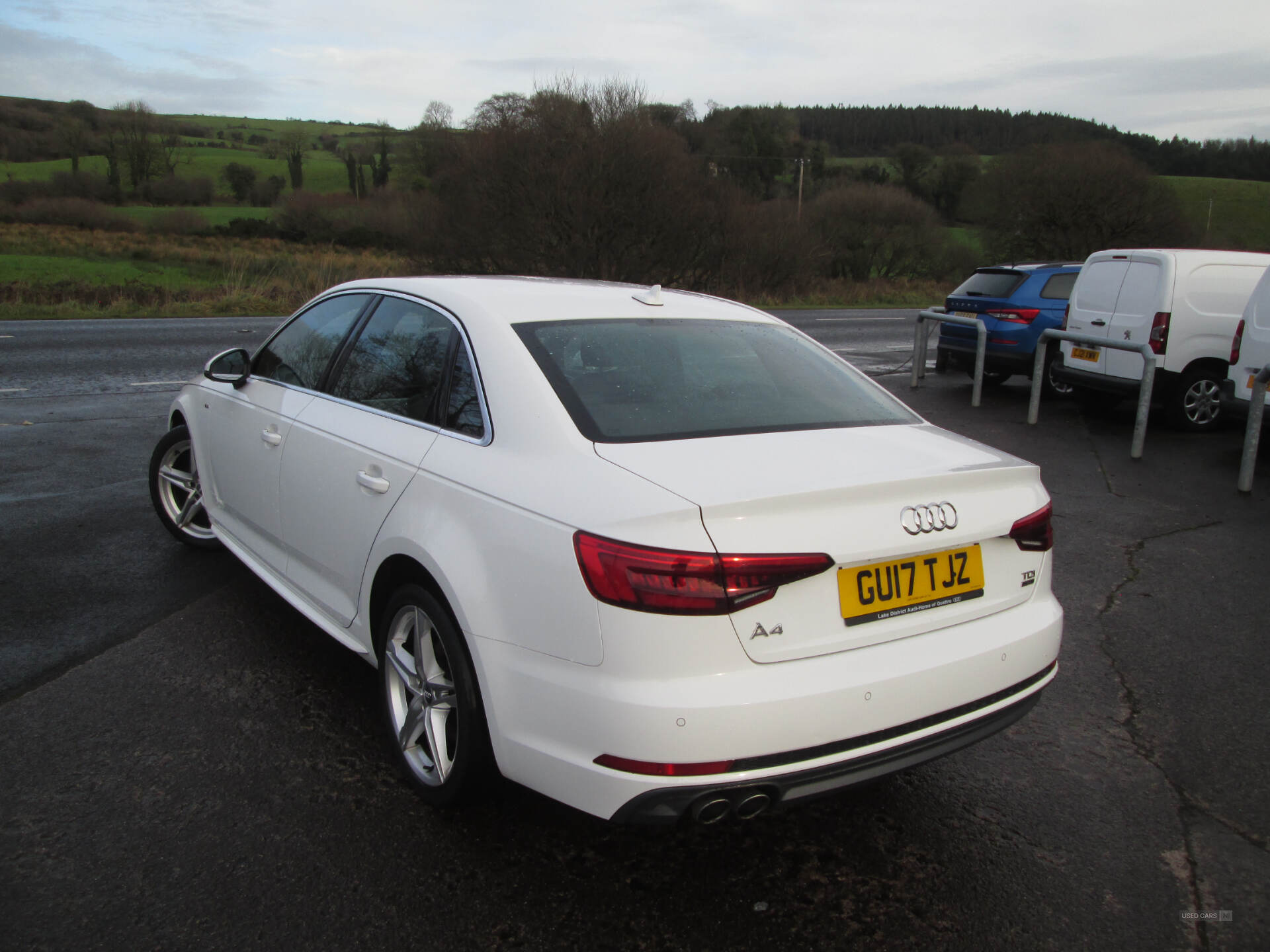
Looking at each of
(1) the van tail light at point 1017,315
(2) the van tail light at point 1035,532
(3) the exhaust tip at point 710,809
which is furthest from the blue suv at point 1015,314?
(3) the exhaust tip at point 710,809

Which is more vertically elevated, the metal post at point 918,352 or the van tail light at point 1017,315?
the van tail light at point 1017,315

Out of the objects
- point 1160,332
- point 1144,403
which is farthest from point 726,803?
point 1160,332

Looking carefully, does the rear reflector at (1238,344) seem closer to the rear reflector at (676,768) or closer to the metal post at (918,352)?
the metal post at (918,352)

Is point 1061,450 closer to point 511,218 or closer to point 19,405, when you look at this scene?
point 19,405

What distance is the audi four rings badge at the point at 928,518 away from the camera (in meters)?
2.53

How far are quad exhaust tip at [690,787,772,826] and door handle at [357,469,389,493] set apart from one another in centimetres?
146

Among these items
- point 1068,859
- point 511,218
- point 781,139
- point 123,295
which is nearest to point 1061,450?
point 1068,859

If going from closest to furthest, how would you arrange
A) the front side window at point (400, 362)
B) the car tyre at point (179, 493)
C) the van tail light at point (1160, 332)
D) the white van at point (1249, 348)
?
the front side window at point (400, 362)
the car tyre at point (179, 493)
the white van at point (1249, 348)
the van tail light at point (1160, 332)

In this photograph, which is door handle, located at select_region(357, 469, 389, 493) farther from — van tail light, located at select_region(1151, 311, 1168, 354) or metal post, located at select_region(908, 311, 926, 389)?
metal post, located at select_region(908, 311, 926, 389)

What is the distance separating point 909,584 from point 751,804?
708mm

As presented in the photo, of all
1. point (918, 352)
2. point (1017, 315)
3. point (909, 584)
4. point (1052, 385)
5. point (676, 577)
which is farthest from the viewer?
point (918, 352)

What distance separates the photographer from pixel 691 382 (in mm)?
3143

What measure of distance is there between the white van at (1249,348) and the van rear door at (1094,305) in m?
1.82

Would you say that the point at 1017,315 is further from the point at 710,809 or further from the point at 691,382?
the point at 710,809
